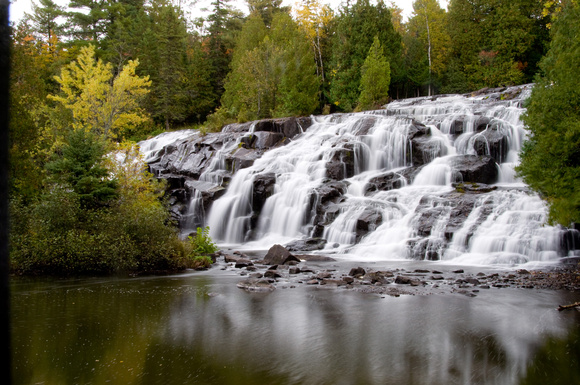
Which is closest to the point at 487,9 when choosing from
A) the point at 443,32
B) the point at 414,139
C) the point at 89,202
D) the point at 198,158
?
the point at 443,32

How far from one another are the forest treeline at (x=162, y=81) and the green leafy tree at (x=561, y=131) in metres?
0.27

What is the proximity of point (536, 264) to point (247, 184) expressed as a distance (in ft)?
51.5

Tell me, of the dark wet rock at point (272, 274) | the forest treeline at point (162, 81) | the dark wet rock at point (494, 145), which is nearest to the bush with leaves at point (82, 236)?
the forest treeline at point (162, 81)

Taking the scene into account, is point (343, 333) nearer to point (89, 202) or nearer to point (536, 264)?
point (536, 264)

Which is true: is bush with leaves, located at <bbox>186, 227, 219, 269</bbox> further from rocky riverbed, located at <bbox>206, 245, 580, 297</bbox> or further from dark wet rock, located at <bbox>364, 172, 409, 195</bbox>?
dark wet rock, located at <bbox>364, 172, 409, 195</bbox>

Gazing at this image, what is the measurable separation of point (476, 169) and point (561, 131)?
381 inches

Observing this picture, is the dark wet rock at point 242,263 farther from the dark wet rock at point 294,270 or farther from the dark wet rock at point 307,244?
the dark wet rock at point 307,244

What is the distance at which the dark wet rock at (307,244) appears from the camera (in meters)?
19.7

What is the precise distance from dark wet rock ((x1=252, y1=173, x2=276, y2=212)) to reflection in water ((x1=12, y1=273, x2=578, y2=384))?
41.4ft

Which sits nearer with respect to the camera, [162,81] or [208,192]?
[208,192]

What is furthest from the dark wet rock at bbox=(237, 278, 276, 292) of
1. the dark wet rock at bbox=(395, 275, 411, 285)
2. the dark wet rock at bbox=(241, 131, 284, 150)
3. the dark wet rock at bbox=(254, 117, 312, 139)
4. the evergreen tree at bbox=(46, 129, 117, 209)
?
the dark wet rock at bbox=(254, 117, 312, 139)

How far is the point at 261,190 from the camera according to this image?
25.0 metres

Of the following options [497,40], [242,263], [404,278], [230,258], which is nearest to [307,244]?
[230,258]

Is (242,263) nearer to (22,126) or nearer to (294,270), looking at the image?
(294,270)
